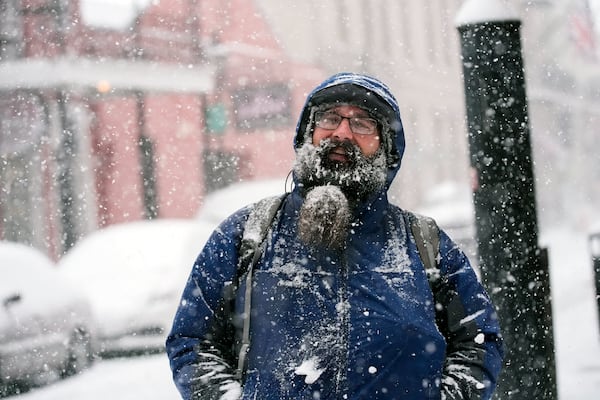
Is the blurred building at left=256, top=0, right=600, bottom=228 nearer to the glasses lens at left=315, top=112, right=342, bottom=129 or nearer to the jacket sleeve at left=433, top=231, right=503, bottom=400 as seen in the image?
the glasses lens at left=315, top=112, right=342, bottom=129

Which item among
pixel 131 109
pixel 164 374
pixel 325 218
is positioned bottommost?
pixel 164 374

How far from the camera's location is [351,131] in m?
2.54

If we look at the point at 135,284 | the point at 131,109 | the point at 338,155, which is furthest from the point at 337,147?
the point at 131,109

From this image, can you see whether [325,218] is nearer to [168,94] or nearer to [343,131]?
[343,131]

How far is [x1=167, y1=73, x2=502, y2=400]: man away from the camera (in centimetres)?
228

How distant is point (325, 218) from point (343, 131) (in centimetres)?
33

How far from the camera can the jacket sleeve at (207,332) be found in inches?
91.0

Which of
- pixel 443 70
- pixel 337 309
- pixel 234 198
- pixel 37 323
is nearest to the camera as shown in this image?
pixel 337 309

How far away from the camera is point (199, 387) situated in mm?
2311

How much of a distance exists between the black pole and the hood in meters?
1.74

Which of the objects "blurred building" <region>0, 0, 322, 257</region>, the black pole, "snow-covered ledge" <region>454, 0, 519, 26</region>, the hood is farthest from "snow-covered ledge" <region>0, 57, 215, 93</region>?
the hood

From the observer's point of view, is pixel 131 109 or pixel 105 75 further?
pixel 131 109

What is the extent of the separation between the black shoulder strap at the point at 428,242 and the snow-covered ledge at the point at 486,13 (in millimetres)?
2058

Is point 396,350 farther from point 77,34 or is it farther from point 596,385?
point 77,34
